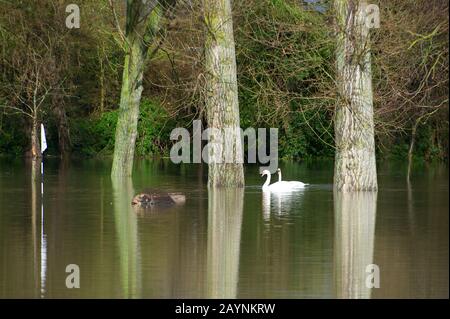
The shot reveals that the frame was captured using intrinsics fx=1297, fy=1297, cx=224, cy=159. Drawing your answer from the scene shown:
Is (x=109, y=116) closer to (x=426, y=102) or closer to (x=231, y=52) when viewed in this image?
(x=426, y=102)

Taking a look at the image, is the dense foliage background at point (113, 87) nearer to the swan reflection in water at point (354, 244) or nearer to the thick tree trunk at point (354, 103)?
the thick tree trunk at point (354, 103)

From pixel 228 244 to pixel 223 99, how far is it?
12251 millimetres

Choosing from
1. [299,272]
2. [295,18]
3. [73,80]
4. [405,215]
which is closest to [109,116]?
[73,80]

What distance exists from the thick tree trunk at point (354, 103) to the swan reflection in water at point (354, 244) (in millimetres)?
1148

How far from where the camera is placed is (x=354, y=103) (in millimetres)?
28219

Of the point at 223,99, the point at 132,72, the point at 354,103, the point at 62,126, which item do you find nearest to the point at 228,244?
the point at 354,103

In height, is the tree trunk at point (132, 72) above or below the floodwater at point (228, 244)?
above

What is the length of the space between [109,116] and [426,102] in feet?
66.6

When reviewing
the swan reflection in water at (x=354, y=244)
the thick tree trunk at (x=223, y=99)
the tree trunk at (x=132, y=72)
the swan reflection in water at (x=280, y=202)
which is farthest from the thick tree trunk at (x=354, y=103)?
the tree trunk at (x=132, y=72)

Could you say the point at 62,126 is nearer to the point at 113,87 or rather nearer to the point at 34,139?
the point at 113,87

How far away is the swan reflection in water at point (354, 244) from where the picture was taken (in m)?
14.6

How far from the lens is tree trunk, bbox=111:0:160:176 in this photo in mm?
35781

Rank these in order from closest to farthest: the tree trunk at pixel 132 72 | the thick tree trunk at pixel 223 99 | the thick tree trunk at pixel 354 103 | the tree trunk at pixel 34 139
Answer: the thick tree trunk at pixel 354 103 < the thick tree trunk at pixel 223 99 < the tree trunk at pixel 34 139 < the tree trunk at pixel 132 72

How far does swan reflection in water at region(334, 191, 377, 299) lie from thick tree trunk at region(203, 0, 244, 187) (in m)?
3.78
